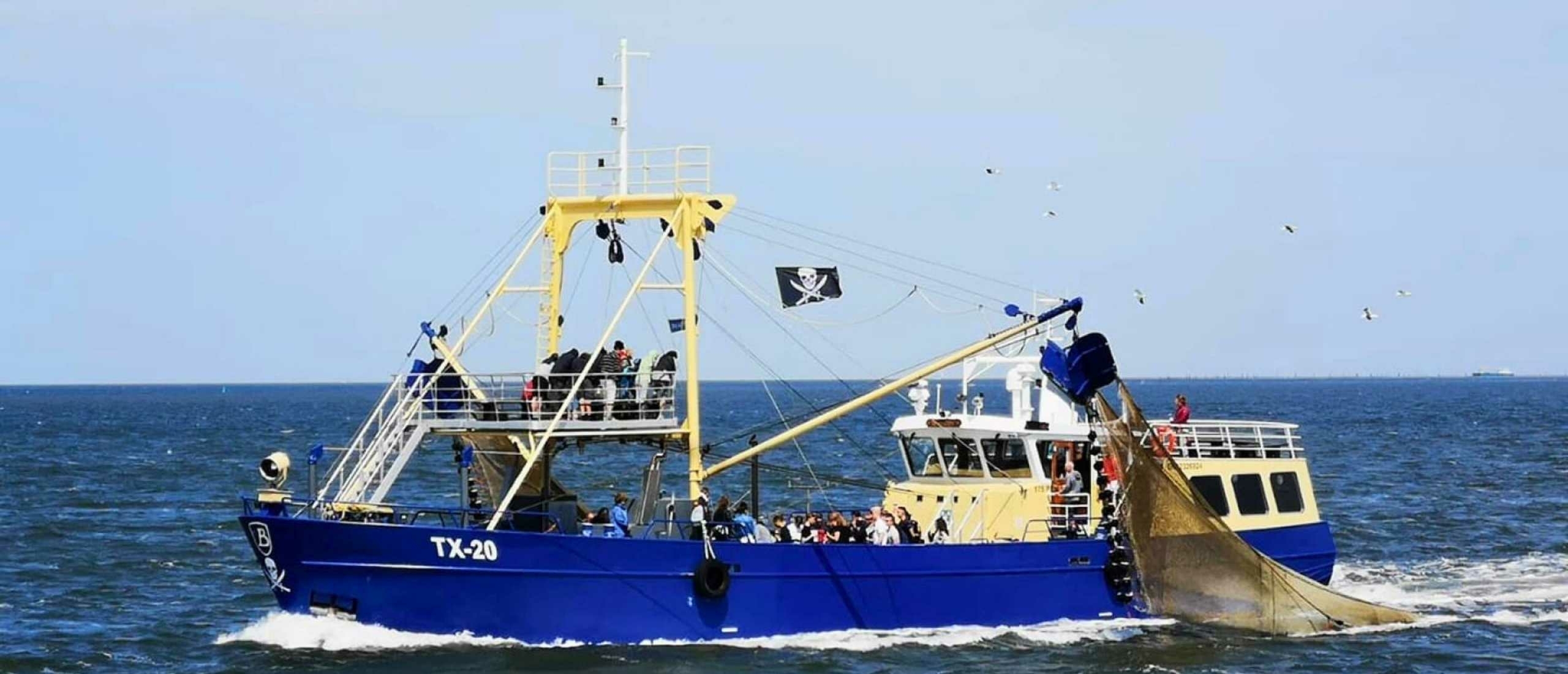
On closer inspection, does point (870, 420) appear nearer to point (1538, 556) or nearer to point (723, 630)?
point (1538, 556)

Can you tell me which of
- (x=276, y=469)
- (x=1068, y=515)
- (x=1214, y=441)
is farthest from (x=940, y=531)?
(x=276, y=469)

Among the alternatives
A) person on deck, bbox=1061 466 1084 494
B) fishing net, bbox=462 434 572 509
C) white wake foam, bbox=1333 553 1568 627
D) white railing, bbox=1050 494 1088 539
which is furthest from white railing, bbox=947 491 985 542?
white wake foam, bbox=1333 553 1568 627

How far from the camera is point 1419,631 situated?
3123 centimetres

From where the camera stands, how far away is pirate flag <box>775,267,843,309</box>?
28.7 meters

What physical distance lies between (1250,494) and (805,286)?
8.45 metres

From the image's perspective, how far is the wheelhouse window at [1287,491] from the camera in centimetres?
3244

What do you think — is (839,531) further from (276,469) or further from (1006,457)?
(276,469)

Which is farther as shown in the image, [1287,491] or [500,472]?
[1287,491]

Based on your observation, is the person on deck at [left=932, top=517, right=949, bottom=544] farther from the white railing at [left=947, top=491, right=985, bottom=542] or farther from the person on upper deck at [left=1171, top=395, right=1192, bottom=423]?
the person on upper deck at [left=1171, top=395, right=1192, bottom=423]

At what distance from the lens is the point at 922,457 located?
104ft

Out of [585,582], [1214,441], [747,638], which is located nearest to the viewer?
[585,582]

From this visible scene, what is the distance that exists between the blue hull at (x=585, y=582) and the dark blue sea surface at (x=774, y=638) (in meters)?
0.25

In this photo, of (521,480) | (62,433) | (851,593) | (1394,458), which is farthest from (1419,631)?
(62,433)

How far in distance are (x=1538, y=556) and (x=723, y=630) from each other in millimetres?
21224
